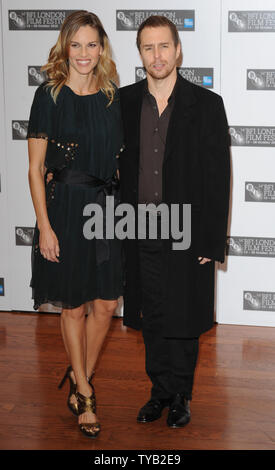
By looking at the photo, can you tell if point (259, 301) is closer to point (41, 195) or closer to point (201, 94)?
point (201, 94)

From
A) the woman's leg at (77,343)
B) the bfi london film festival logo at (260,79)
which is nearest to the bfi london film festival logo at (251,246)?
the bfi london film festival logo at (260,79)

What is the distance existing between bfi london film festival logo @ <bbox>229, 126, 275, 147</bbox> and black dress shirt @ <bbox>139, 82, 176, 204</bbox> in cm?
138

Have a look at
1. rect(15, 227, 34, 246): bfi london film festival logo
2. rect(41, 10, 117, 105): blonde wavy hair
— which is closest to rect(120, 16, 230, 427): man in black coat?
rect(41, 10, 117, 105): blonde wavy hair

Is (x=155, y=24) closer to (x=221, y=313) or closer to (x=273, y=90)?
(x=273, y=90)

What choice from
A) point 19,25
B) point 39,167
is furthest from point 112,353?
point 19,25

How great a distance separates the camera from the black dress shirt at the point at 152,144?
269cm

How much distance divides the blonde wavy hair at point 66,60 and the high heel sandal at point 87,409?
1319mm

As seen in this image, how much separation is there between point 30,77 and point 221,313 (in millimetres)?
2004

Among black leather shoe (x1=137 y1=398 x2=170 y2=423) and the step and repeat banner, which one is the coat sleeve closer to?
black leather shoe (x1=137 y1=398 x2=170 y2=423)

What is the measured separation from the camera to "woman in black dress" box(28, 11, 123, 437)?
261cm

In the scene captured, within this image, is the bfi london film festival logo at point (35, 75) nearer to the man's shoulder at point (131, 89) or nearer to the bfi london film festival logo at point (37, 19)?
the bfi london film festival logo at point (37, 19)

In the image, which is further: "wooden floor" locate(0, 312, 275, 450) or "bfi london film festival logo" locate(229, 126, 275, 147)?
"bfi london film festival logo" locate(229, 126, 275, 147)

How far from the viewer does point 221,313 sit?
4230 millimetres

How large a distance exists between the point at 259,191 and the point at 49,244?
1.83 meters
